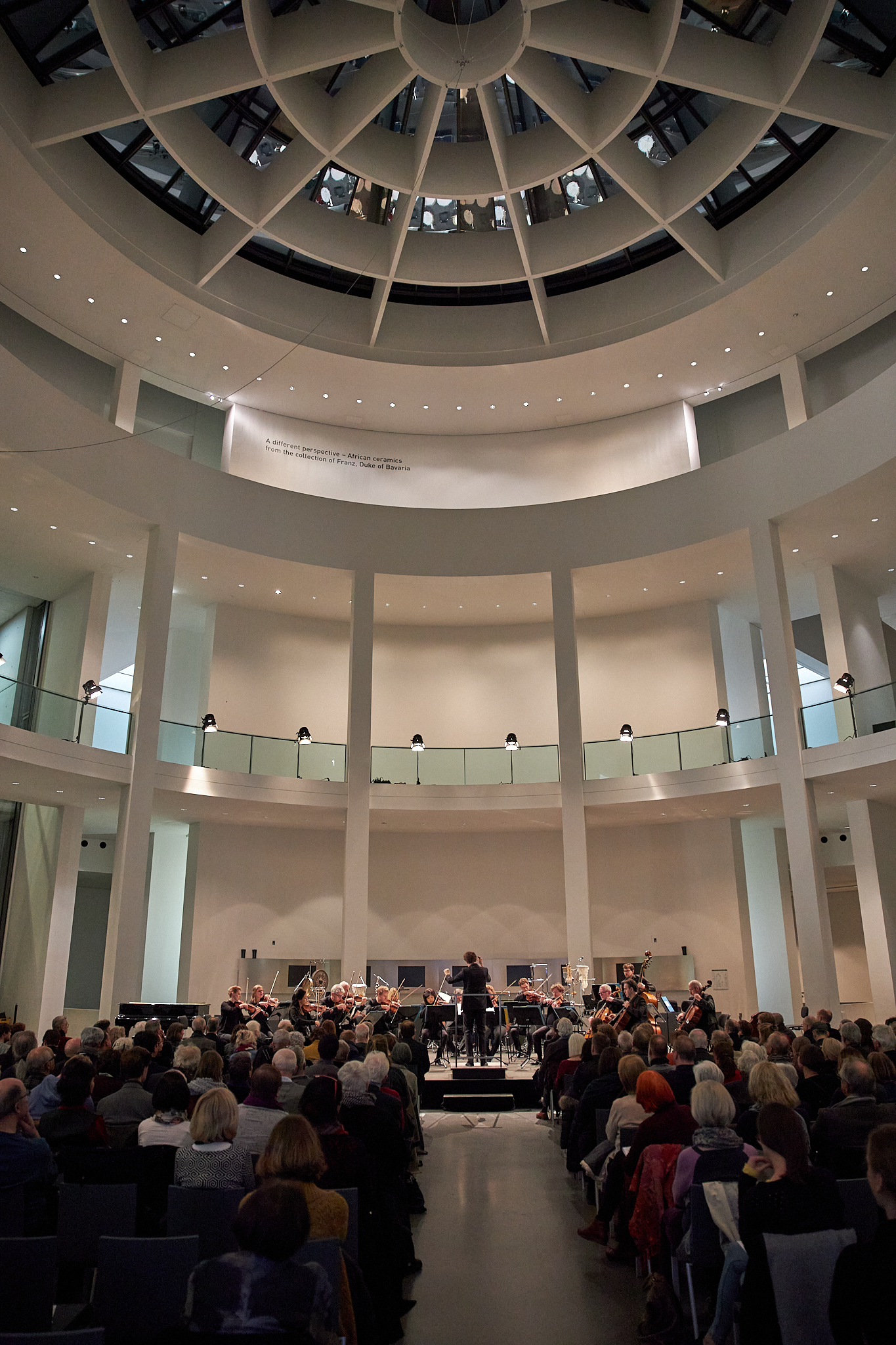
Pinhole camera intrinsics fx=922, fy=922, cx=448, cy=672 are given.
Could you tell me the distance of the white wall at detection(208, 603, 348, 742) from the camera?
1908 centimetres

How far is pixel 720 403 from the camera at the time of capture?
1873 centimetres

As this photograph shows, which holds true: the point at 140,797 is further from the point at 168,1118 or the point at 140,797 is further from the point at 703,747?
the point at 168,1118

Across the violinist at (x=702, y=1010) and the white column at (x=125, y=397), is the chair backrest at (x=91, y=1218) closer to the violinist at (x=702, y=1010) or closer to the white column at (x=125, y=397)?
the violinist at (x=702, y=1010)

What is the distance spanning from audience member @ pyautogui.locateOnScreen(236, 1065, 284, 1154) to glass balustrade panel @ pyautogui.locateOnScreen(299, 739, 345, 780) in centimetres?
1209

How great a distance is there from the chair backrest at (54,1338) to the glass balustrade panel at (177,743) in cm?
1332

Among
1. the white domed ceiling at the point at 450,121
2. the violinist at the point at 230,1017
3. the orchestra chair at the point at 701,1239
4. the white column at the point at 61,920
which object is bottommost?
the orchestra chair at the point at 701,1239

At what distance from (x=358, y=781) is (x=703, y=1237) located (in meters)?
13.0

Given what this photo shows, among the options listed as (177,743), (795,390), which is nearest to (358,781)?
(177,743)

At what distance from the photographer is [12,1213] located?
3688 millimetres

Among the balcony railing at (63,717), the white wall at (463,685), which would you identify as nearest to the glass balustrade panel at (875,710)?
the white wall at (463,685)

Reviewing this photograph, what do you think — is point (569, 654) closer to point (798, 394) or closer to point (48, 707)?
point (798, 394)

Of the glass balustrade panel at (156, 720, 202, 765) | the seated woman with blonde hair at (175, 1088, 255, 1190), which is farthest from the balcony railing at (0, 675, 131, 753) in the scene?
the seated woman with blonde hair at (175, 1088, 255, 1190)

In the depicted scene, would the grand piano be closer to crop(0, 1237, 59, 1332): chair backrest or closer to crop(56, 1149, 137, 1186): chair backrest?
crop(56, 1149, 137, 1186): chair backrest

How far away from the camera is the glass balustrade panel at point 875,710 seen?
13.7 metres
